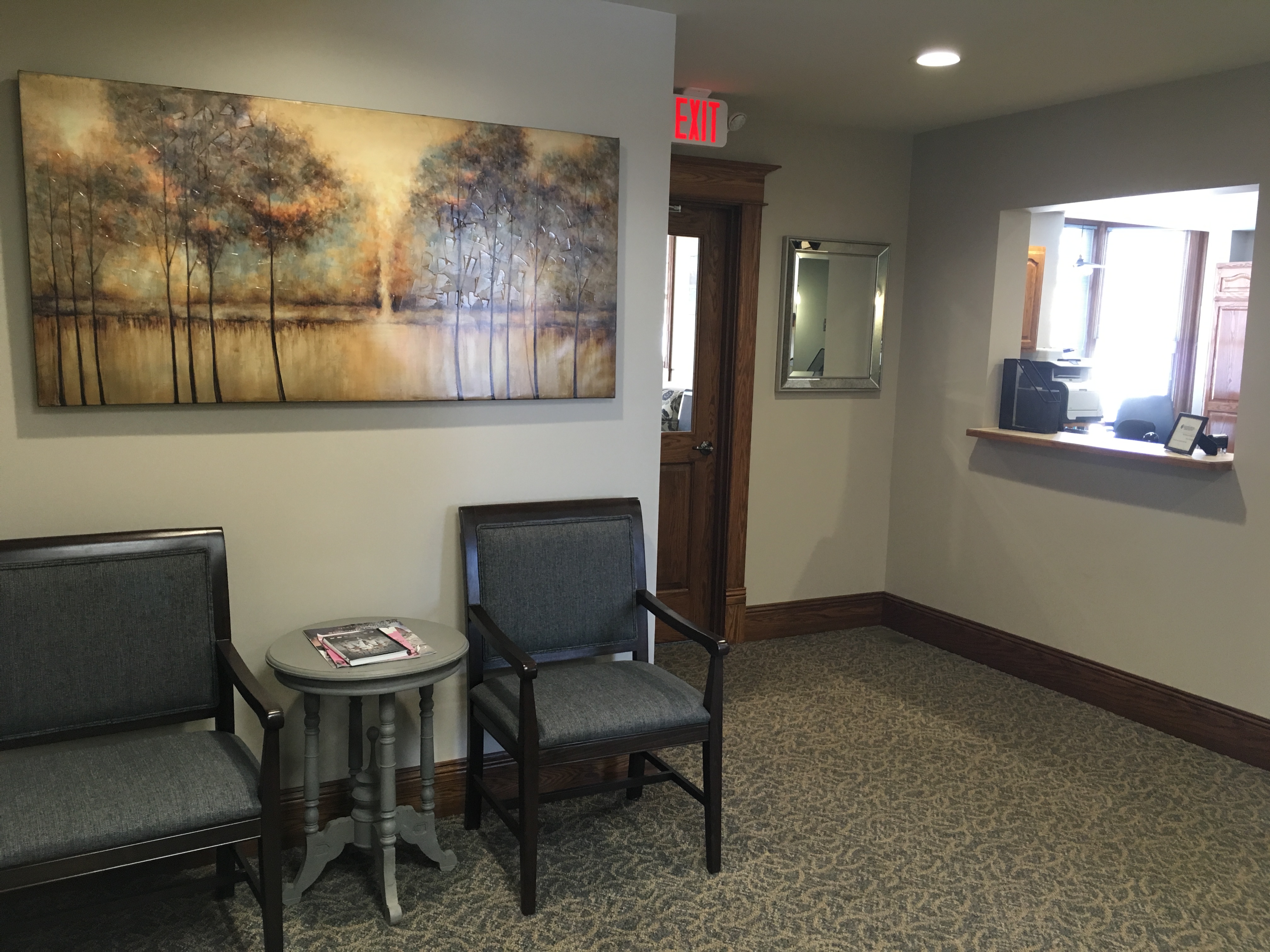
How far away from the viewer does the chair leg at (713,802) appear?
104 inches

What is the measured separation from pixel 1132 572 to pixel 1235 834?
1.15 meters

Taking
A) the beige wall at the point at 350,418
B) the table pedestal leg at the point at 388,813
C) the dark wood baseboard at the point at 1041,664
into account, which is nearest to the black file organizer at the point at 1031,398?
the dark wood baseboard at the point at 1041,664

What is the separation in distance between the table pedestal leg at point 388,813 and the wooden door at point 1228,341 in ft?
20.5

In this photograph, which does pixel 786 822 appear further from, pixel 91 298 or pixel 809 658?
pixel 91 298

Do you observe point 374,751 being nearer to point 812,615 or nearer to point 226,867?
point 226,867

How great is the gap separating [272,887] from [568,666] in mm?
1163

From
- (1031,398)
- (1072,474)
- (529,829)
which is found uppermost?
(1031,398)

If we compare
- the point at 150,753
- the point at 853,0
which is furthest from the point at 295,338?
the point at 853,0

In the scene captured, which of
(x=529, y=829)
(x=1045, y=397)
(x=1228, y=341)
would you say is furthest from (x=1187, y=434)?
(x=1228, y=341)

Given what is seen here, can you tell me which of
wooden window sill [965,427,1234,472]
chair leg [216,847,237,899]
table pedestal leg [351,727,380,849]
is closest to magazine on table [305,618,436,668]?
table pedestal leg [351,727,380,849]

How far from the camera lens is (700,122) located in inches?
130

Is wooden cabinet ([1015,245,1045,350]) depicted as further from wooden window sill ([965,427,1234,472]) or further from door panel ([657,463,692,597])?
door panel ([657,463,692,597])

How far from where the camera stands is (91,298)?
2342 millimetres

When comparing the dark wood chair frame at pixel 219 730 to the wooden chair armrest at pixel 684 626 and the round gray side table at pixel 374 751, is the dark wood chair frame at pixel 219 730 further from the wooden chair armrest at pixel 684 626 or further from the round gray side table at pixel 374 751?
the wooden chair armrest at pixel 684 626
